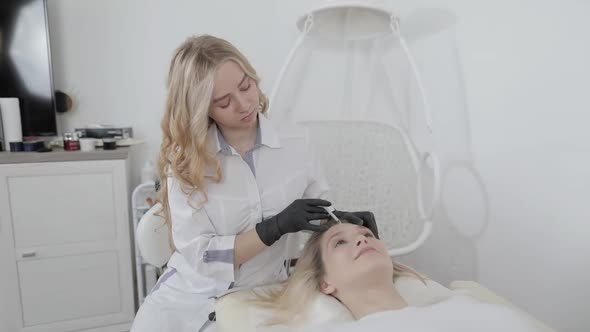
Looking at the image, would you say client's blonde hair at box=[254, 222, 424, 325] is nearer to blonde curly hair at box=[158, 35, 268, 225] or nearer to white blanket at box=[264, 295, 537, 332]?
white blanket at box=[264, 295, 537, 332]

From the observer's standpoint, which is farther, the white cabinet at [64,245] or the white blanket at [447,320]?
the white cabinet at [64,245]

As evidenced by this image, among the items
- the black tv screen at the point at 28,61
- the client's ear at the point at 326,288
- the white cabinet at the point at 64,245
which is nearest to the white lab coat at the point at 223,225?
the client's ear at the point at 326,288

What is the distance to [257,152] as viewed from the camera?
115 cm

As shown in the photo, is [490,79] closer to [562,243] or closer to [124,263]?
[562,243]

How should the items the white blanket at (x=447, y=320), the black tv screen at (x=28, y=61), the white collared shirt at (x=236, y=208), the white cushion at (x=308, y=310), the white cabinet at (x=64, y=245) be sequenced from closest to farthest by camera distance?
the white blanket at (x=447, y=320), the white cushion at (x=308, y=310), the white collared shirt at (x=236, y=208), the white cabinet at (x=64, y=245), the black tv screen at (x=28, y=61)

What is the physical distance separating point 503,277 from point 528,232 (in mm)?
216

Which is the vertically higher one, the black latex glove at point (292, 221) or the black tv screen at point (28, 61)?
the black tv screen at point (28, 61)

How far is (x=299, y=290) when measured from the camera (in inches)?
40.1

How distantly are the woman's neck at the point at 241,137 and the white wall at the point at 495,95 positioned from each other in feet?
2.91

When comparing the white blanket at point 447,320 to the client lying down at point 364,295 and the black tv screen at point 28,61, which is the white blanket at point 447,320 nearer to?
the client lying down at point 364,295

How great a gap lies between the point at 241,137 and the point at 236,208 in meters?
0.21

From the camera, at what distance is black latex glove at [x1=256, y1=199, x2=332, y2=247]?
0.98 meters

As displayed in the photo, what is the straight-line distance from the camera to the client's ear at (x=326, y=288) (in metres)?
1.00

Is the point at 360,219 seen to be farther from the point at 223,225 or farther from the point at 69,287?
the point at 69,287
